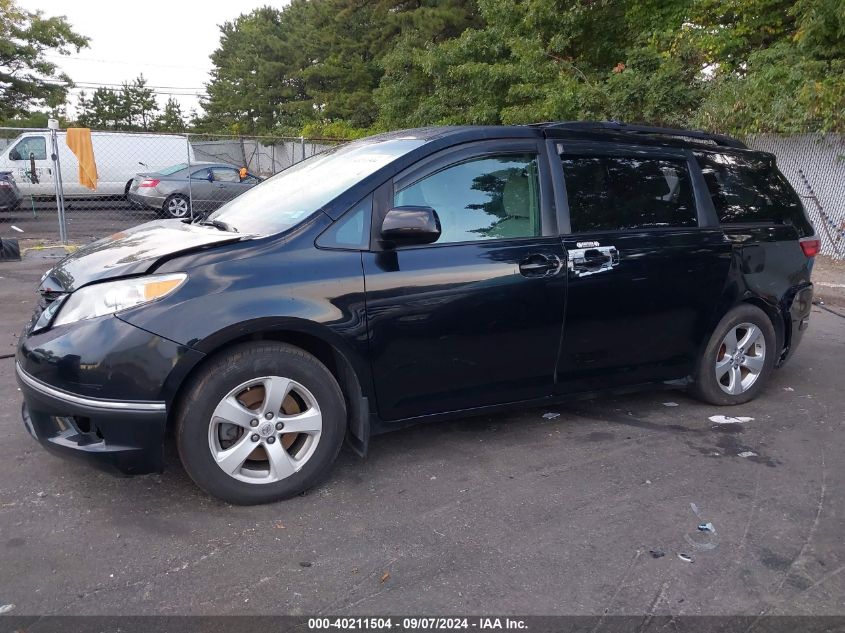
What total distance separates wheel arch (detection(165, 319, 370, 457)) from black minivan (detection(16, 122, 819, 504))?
11 millimetres

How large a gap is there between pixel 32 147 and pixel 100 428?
17078 mm

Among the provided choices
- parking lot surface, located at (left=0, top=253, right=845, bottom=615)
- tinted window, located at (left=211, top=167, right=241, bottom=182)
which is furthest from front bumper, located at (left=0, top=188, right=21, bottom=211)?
parking lot surface, located at (left=0, top=253, right=845, bottom=615)

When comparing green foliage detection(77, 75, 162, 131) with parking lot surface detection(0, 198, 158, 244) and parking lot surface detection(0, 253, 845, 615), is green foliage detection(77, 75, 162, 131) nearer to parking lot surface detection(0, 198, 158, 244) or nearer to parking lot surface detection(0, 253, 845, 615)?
parking lot surface detection(0, 198, 158, 244)

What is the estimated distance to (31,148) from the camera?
56.5 feet

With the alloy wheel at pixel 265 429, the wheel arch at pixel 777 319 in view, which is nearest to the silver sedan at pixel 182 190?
the wheel arch at pixel 777 319

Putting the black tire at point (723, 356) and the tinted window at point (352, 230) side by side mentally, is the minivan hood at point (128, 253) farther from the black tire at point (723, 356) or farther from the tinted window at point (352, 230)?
the black tire at point (723, 356)

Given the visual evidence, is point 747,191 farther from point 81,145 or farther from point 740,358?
point 81,145

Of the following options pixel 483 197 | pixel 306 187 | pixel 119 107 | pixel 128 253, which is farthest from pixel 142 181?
pixel 119 107

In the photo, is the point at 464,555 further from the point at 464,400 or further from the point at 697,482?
the point at 697,482

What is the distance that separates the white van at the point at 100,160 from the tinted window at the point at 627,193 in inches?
575

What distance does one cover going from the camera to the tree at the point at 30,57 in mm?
29609

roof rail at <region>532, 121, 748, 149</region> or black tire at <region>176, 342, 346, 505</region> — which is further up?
roof rail at <region>532, 121, 748, 149</region>

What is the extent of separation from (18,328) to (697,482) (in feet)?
19.3

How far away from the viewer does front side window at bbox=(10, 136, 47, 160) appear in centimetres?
1711
